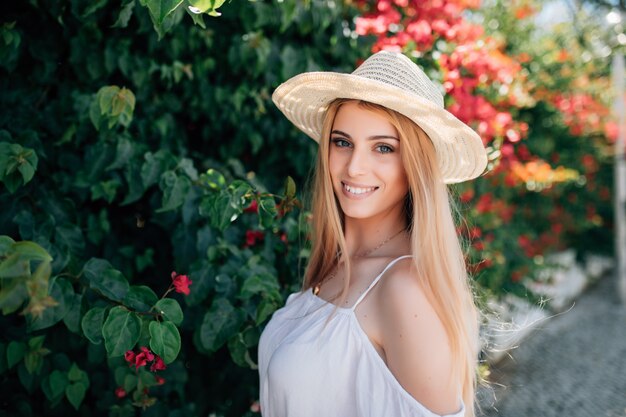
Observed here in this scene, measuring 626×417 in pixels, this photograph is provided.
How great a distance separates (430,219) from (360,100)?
1.34 ft

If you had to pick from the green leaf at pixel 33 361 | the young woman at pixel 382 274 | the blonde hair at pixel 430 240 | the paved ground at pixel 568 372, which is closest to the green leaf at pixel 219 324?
the young woman at pixel 382 274

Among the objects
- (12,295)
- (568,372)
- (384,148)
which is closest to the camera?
(12,295)

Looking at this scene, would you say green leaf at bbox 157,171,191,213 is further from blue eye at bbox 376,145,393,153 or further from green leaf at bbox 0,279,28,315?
green leaf at bbox 0,279,28,315

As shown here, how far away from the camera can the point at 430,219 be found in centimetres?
165

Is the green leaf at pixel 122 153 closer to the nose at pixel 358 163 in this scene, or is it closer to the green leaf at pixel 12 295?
the nose at pixel 358 163

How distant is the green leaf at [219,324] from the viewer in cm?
190

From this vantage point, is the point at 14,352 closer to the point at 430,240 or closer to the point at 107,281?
the point at 107,281

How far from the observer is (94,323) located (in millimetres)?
1504

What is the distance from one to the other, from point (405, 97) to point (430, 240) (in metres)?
0.39

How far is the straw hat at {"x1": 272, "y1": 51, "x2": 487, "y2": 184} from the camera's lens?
1635mm

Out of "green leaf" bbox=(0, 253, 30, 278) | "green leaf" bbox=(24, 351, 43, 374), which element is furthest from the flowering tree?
"green leaf" bbox=(0, 253, 30, 278)

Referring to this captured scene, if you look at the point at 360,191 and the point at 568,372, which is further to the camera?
the point at 568,372

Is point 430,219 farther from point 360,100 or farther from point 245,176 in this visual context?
point 245,176

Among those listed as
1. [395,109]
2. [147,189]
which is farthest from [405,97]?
[147,189]
